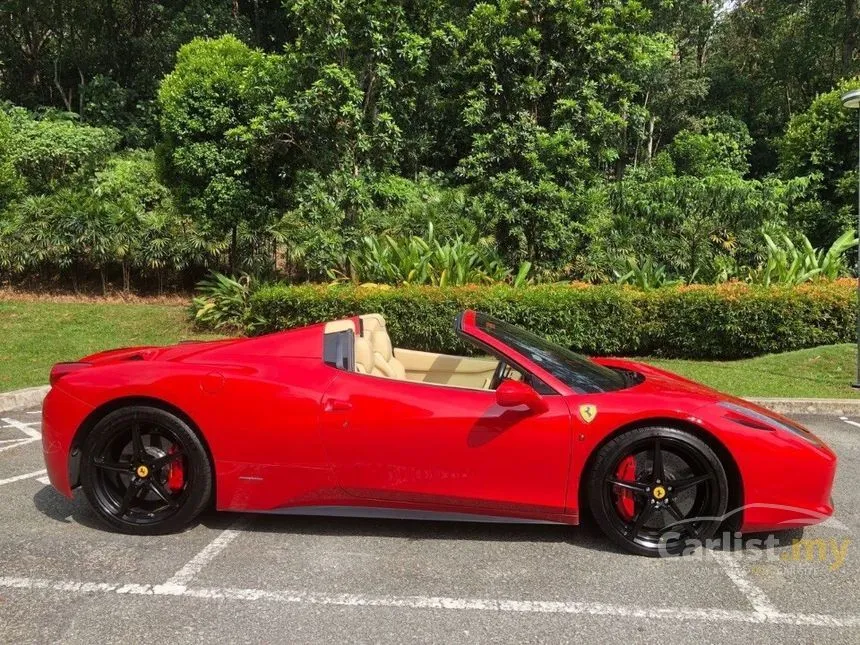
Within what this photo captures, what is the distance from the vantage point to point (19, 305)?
13.1 meters

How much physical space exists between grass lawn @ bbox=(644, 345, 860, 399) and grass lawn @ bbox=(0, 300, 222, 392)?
7.97 m

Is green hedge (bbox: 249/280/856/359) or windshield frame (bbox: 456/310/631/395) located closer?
windshield frame (bbox: 456/310/631/395)

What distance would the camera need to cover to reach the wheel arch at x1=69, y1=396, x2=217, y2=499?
3467 millimetres

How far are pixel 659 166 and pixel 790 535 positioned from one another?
18.9 metres

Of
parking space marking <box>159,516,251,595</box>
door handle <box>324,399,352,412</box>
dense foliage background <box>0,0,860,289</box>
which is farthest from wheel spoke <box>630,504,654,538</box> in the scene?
dense foliage background <box>0,0,860,289</box>

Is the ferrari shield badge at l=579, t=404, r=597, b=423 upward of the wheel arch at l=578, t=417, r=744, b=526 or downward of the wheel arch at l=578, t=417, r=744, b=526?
upward

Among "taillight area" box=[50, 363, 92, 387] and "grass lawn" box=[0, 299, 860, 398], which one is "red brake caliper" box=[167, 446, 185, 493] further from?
"grass lawn" box=[0, 299, 860, 398]

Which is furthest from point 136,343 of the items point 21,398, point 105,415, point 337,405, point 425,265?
point 337,405

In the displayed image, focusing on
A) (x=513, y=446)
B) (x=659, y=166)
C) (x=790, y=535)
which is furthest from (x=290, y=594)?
(x=659, y=166)

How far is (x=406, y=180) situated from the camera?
14.0 m

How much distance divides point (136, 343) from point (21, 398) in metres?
4.38

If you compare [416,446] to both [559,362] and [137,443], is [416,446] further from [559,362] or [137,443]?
[137,443]

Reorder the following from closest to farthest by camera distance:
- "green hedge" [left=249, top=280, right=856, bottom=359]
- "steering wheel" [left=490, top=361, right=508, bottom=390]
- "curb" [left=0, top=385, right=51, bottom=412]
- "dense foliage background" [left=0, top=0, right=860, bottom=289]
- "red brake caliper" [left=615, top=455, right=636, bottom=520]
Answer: "red brake caliper" [left=615, top=455, right=636, bottom=520]
"steering wheel" [left=490, top=361, right=508, bottom=390]
"curb" [left=0, top=385, right=51, bottom=412]
"green hedge" [left=249, top=280, right=856, bottom=359]
"dense foliage background" [left=0, top=0, right=860, bottom=289]

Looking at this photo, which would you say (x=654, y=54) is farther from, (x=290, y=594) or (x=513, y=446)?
(x=290, y=594)
